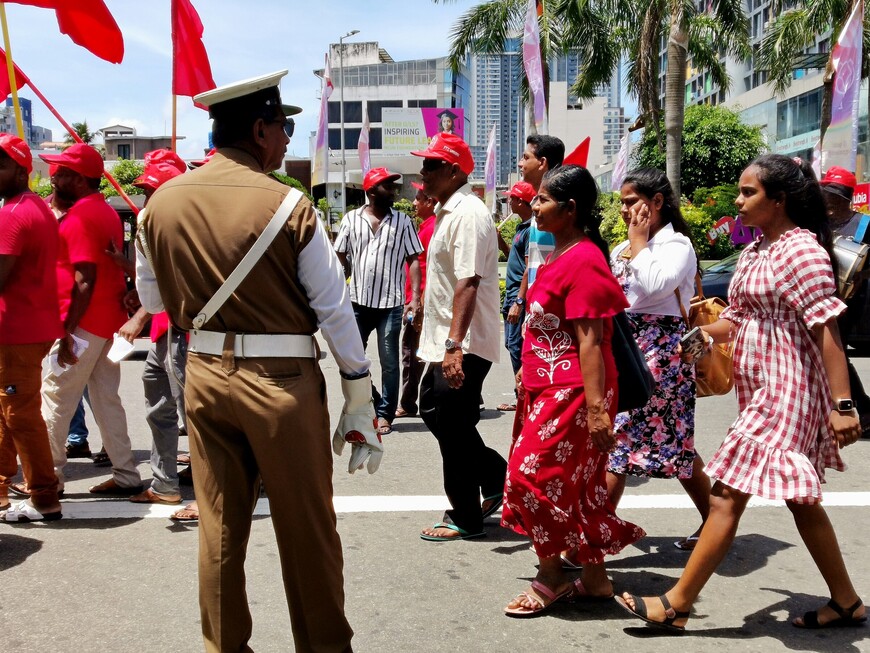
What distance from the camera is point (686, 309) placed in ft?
14.8

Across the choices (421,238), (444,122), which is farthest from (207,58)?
(444,122)

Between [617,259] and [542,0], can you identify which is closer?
[617,259]

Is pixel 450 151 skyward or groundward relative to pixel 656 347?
skyward

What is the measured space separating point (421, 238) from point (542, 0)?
15114mm

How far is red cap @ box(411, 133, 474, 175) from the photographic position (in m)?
4.82

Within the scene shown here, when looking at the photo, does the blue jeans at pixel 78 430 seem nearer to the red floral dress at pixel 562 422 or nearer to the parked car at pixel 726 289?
the red floral dress at pixel 562 422

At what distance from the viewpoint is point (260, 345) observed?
114 inches

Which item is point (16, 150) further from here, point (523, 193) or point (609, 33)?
point (609, 33)

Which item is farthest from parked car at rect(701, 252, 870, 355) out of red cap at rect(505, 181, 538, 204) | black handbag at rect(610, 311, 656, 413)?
black handbag at rect(610, 311, 656, 413)

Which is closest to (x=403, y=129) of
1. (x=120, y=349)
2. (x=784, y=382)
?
(x=120, y=349)

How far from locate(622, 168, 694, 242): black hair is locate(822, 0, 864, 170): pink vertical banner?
9.86 meters

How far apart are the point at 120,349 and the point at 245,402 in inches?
96.8

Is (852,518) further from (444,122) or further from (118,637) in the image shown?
(444,122)

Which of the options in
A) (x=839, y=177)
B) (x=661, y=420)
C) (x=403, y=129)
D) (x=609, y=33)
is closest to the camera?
(x=661, y=420)
